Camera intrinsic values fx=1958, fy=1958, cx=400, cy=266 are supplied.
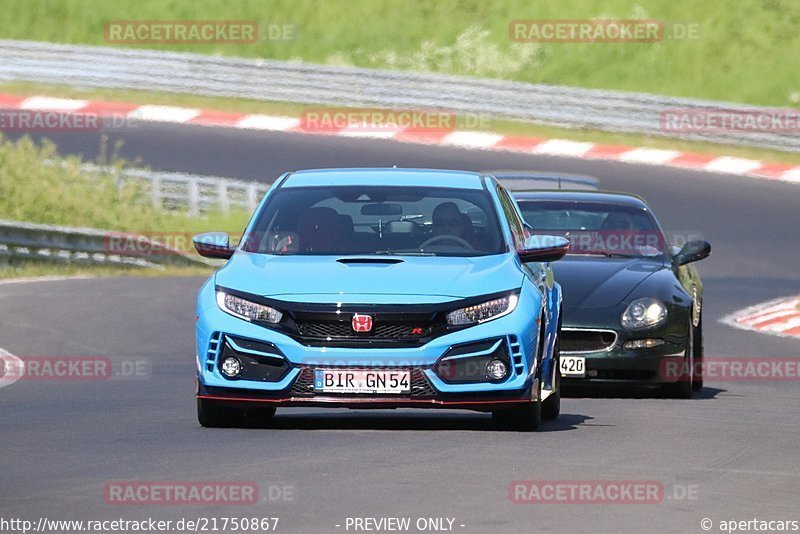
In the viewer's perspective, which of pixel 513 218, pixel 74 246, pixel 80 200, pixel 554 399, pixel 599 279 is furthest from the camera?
pixel 80 200

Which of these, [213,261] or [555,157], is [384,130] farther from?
[213,261]

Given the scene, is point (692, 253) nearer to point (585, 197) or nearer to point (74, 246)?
point (585, 197)

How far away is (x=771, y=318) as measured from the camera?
20.9 metres

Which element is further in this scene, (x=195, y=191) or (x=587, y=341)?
(x=195, y=191)

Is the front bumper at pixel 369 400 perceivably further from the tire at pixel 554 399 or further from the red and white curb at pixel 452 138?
the red and white curb at pixel 452 138

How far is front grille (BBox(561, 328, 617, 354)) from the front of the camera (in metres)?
13.7

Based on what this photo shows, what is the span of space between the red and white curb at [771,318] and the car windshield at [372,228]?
29.0ft

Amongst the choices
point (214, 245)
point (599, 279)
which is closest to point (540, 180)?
point (599, 279)

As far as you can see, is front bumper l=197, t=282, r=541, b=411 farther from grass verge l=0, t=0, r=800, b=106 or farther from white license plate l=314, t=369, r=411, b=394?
grass verge l=0, t=0, r=800, b=106

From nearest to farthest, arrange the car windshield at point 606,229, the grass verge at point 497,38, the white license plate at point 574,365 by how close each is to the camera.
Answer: the white license plate at point 574,365, the car windshield at point 606,229, the grass verge at point 497,38

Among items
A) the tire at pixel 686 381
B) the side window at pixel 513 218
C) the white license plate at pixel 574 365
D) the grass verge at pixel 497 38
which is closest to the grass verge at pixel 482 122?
the grass verge at pixel 497 38

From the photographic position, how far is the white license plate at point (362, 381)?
1039 cm

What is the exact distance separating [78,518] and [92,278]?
15.6 meters

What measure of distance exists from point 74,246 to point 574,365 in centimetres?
1197
